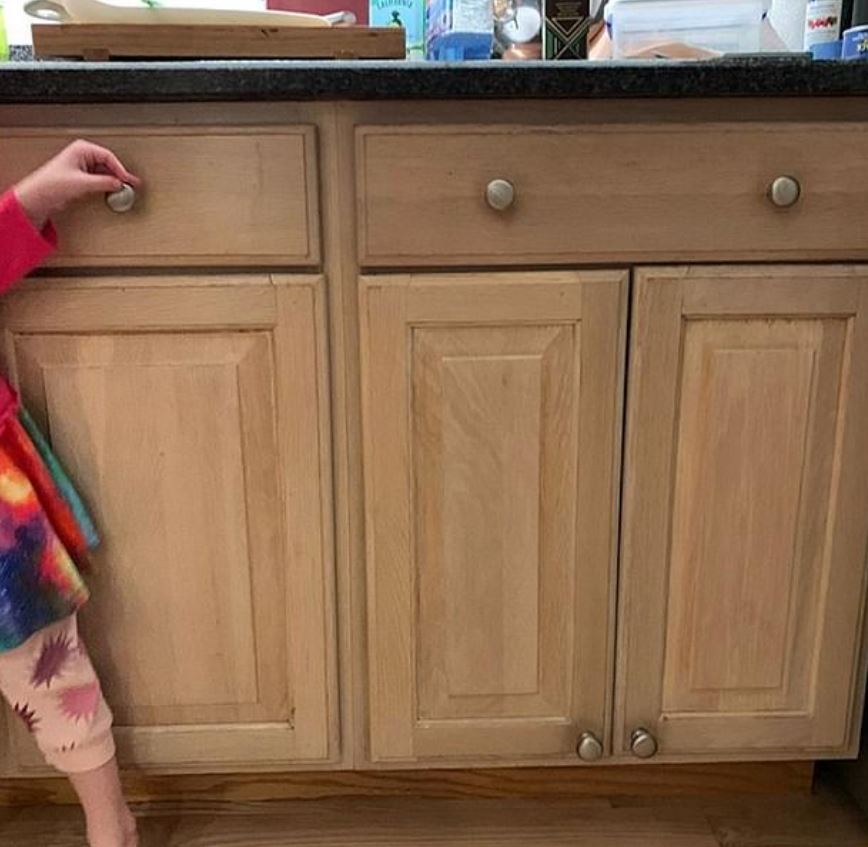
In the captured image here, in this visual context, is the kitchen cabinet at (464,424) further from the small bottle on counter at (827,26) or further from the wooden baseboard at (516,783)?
the small bottle on counter at (827,26)

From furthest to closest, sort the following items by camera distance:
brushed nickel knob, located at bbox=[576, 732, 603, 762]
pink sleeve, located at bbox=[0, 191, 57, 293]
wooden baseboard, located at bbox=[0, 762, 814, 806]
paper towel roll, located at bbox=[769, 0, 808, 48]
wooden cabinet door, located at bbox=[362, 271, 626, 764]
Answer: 1. paper towel roll, located at bbox=[769, 0, 808, 48]
2. wooden baseboard, located at bbox=[0, 762, 814, 806]
3. brushed nickel knob, located at bbox=[576, 732, 603, 762]
4. wooden cabinet door, located at bbox=[362, 271, 626, 764]
5. pink sleeve, located at bbox=[0, 191, 57, 293]

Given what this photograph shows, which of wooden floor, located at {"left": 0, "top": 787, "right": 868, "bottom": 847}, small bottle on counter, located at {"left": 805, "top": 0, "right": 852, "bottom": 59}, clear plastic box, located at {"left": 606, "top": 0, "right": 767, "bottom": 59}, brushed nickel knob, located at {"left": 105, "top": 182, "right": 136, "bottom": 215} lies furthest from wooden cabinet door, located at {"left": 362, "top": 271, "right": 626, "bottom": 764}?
small bottle on counter, located at {"left": 805, "top": 0, "right": 852, "bottom": 59}

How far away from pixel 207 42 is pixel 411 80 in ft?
0.92

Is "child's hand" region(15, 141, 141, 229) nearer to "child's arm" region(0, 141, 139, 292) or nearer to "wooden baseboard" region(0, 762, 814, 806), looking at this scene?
"child's arm" region(0, 141, 139, 292)

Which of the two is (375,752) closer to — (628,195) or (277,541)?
(277,541)

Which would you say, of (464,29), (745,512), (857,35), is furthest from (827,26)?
(745,512)

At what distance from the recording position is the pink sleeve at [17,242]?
37.7 inches

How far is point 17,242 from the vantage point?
97 centimetres

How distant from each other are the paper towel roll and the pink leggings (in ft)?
4.09

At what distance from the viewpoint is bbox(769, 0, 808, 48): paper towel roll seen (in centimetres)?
152

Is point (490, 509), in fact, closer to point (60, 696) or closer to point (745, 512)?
point (745, 512)

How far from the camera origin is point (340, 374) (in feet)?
3.55

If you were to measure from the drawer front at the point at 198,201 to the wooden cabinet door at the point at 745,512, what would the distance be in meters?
0.35

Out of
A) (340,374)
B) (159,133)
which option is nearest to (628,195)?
(340,374)
